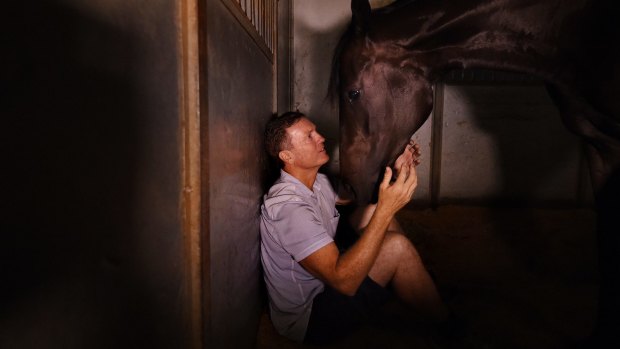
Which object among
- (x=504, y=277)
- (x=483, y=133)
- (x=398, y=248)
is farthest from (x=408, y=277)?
(x=483, y=133)

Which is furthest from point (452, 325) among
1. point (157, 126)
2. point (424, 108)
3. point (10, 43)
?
point (10, 43)

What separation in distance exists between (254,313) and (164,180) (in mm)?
1047

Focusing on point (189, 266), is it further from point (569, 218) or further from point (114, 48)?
point (569, 218)

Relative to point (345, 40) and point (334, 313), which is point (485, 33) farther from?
point (334, 313)

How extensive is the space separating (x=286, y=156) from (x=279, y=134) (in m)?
0.11

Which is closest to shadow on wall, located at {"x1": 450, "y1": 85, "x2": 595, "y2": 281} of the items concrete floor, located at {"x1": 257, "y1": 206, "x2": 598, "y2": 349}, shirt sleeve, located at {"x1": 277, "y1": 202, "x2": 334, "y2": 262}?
concrete floor, located at {"x1": 257, "y1": 206, "x2": 598, "y2": 349}

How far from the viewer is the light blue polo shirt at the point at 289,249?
4.48 ft

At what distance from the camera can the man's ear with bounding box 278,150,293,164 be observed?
1662mm

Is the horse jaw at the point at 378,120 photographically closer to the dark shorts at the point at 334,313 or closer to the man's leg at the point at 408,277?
the man's leg at the point at 408,277

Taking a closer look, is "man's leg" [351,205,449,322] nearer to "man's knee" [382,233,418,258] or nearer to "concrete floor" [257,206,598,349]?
"man's knee" [382,233,418,258]

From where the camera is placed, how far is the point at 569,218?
3297 mm

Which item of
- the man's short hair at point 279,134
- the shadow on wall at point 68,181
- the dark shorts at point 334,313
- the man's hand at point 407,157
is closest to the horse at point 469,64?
the man's hand at point 407,157

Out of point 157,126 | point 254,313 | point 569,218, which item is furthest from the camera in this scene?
point 569,218

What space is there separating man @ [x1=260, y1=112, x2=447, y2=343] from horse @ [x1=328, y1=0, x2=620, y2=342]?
25 cm
